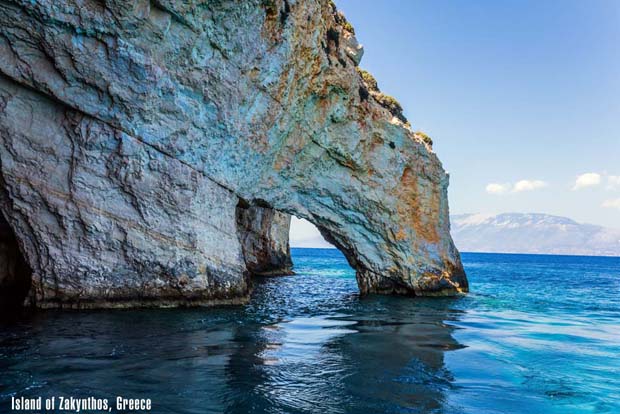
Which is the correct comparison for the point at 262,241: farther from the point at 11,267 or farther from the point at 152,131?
the point at 152,131

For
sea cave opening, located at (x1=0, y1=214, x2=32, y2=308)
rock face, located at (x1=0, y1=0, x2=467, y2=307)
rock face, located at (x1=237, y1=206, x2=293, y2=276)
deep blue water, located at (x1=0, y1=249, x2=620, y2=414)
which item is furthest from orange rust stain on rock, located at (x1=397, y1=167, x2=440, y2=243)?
sea cave opening, located at (x1=0, y1=214, x2=32, y2=308)

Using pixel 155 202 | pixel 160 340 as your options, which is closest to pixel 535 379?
pixel 160 340

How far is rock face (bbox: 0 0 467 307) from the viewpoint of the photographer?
14.5 metres

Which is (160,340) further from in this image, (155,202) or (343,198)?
(343,198)

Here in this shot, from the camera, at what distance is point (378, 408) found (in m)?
7.65

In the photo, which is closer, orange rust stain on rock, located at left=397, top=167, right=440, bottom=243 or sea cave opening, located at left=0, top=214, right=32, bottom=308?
sea cave opening, located at left=0, top=214, right=32, bottom=308

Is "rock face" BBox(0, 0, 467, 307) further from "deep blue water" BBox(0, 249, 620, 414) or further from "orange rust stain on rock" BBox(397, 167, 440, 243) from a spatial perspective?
"orange rust stain on rock" BBox(397, 167, 440, 243)

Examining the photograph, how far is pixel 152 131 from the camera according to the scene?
16.2m

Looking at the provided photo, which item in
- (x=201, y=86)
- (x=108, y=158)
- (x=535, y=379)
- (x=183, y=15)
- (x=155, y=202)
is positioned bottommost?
(x=535, y=379)

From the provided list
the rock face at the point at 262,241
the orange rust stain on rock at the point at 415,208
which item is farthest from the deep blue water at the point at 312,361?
the rock face at the point at 262,241

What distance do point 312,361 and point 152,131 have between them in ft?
34.5

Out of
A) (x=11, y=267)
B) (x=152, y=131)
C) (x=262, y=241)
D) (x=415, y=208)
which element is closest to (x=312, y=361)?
(x=152, y=131)

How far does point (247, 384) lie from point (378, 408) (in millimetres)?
2582

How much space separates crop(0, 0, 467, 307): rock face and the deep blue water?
1728 mm
